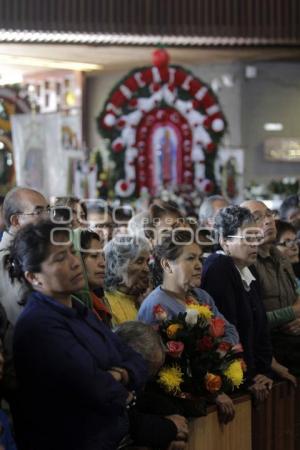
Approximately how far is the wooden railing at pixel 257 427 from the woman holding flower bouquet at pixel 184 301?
0.33ft

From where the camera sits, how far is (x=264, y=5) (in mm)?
9609

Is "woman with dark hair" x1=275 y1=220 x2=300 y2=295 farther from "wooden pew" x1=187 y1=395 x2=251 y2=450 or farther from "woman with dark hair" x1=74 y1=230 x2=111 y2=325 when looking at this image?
"woman with dark hair" x1=74 y1=230 x2=111 y2=325

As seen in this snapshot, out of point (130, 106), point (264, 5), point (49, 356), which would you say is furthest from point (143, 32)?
point (49, 356)

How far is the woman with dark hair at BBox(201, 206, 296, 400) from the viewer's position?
4.26m

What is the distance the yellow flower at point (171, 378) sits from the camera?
3512 millimetres

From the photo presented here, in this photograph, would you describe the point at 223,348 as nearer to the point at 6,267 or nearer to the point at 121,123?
the point at 6,267

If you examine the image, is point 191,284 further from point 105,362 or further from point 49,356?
point 49,356

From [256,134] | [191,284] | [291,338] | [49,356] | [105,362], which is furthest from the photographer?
[256,134]

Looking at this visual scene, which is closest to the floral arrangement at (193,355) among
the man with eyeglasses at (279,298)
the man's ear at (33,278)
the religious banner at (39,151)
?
the man's ear at (33,278)

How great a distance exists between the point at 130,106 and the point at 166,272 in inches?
379

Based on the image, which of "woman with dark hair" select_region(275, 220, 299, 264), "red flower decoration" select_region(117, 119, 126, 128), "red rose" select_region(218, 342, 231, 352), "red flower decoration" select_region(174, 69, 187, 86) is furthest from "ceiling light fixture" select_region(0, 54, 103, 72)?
"red rose" select_region(218, 342, 231, 352)

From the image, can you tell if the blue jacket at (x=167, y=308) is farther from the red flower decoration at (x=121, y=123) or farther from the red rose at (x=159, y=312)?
the red flower decoration at (x=121, y=123)

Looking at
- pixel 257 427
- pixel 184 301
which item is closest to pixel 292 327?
pixel 257 427

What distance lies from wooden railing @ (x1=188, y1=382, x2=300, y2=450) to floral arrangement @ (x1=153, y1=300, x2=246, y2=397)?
17 cm
